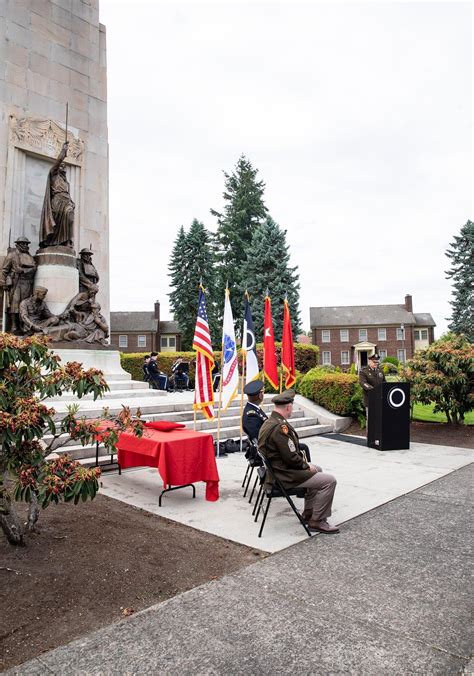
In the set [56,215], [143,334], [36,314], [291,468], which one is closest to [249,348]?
Answer: [291,468]

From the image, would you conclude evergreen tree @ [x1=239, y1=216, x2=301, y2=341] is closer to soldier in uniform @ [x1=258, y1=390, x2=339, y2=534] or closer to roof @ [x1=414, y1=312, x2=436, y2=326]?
soldier in uniform @ [x1=258, y1=390, x2=339, y2=534]

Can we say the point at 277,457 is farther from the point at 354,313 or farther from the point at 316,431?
the point at 354,313

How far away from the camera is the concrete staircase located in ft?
28.5

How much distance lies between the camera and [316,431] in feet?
38.3

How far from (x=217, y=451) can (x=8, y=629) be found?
238 inches

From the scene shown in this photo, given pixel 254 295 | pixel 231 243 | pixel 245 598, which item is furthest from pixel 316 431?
pixel 231 243

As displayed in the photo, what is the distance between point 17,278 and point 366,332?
2065 inches

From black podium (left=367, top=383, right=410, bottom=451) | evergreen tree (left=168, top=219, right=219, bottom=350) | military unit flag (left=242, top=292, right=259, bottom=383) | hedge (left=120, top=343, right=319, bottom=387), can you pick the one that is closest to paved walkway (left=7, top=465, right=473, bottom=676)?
military unit flag (left=242, top=292, right=259, bottom=383)

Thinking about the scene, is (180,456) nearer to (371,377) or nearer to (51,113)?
(371,377)

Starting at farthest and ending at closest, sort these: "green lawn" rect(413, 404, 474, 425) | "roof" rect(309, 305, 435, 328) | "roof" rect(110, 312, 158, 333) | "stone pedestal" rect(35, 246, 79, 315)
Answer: "roof" rect(110, 312, 158, 333)
"roof" rect(309, 305, 435, 328)
"green lawn" rect(413, 404, 474, 425)
"stone pedestal" rect(35, 246, 79, 315)

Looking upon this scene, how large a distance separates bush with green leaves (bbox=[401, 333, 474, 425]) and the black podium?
6.49 ft

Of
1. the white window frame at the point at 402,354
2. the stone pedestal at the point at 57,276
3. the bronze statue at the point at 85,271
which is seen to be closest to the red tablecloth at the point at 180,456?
the stone pedestal at the point at 57,276

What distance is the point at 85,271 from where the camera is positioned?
1409 cm

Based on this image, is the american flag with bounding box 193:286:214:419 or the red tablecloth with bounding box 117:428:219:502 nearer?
the red tablecloth with bounding box 117:428:219:502
